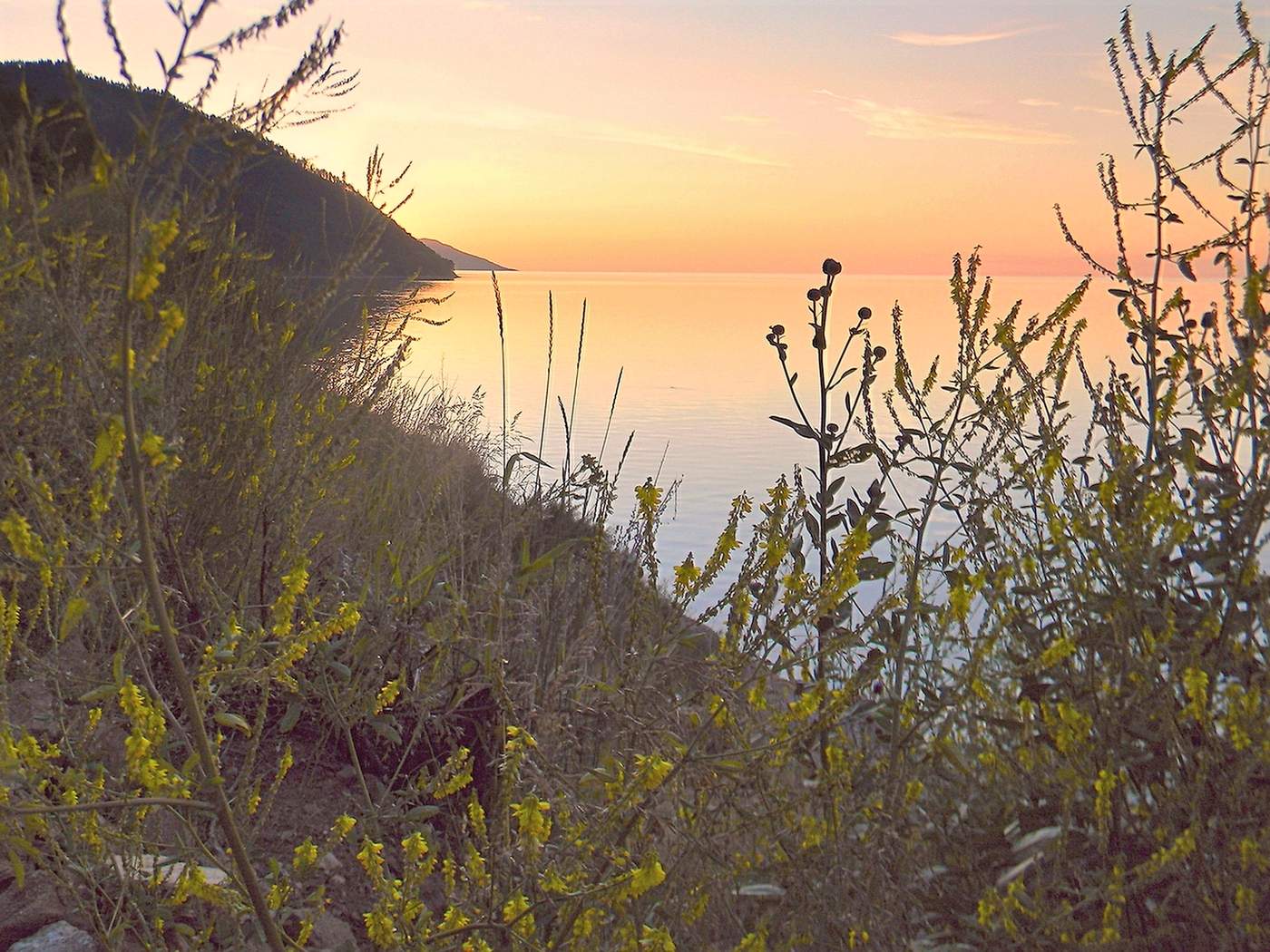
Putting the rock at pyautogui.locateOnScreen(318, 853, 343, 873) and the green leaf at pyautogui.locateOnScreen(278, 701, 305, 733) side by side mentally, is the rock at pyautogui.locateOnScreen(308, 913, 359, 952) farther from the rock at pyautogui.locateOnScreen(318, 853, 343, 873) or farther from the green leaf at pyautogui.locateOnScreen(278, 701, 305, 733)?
the green leaf at pyautogui.locateOnScreen(278, 701, 305, 733)

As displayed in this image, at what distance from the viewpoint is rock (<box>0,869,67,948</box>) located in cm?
190

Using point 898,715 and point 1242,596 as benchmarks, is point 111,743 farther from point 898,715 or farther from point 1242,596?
point 1242,596

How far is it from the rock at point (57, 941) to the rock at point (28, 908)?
0.04ft

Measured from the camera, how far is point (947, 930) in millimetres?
1821

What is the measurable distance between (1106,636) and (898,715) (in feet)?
1.23

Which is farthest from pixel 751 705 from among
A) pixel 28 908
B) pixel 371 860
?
pixel 28 908

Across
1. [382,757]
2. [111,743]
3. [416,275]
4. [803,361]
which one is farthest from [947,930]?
[803,361]

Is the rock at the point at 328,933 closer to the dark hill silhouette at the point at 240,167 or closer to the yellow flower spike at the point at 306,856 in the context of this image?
the yellow flower spike at the point at 306,856

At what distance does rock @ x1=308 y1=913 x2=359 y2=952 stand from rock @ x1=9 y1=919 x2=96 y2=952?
0.39m

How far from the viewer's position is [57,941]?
188cm

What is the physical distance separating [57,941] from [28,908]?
0.09 metres

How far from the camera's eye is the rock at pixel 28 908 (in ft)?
6.24

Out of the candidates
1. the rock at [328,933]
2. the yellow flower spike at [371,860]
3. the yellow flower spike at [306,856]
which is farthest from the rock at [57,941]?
the yellow flower spike at [371,860]

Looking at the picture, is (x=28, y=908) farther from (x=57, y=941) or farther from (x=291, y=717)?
(x=291, y=717)
